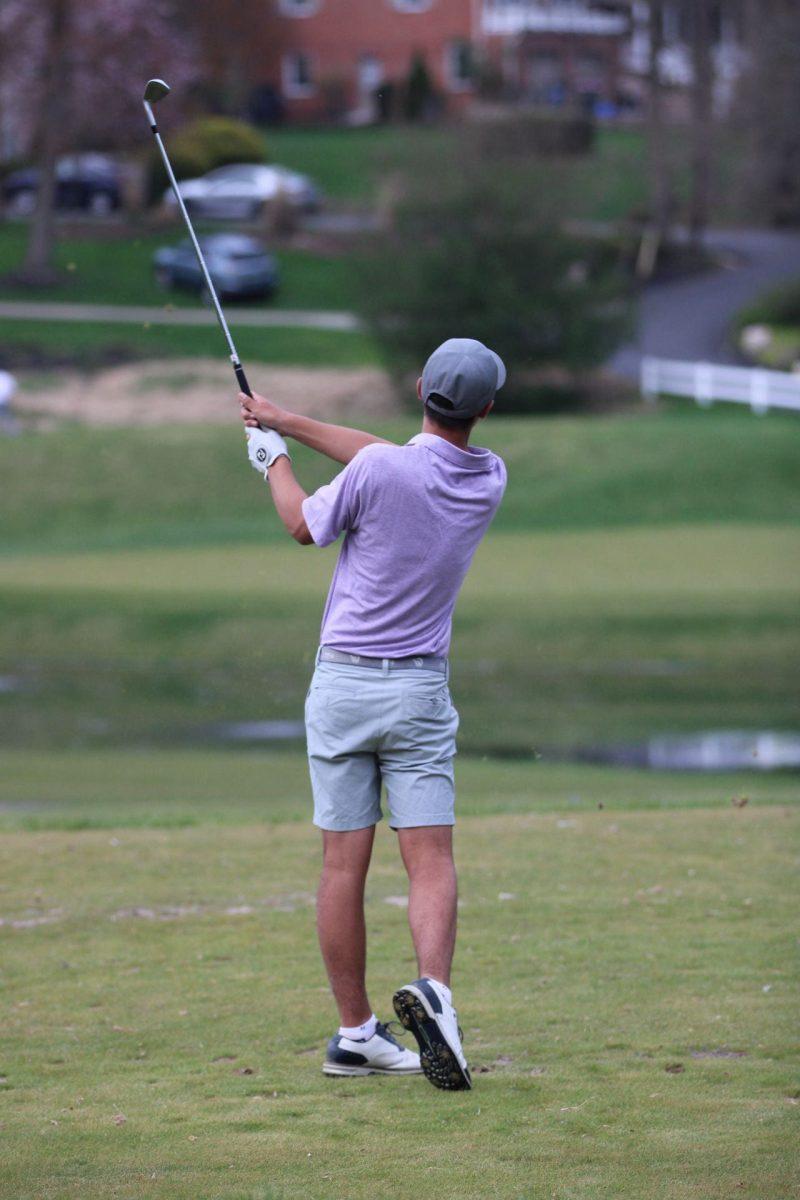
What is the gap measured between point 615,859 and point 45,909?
2.29 meters

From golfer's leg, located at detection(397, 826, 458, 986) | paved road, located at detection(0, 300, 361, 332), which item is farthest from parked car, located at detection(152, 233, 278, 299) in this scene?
golfer's leg, located at detection(397, 826, 458, 986)

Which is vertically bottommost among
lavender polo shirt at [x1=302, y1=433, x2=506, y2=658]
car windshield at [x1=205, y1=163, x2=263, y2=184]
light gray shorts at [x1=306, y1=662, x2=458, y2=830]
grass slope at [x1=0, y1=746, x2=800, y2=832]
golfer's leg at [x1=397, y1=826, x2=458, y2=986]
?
car windshield at [x1=205, y1=163, x2=263, y2=184]

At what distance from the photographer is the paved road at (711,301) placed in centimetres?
3981

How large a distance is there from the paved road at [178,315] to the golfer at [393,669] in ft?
123

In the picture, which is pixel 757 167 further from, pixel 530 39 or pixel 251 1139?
pixel 251 1139

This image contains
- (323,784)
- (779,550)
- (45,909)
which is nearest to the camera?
(323,784)

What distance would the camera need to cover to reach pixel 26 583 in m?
19.9

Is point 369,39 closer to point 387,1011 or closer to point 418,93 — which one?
point 418,93

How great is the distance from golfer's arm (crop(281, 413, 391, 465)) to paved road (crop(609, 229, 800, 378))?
31.4m

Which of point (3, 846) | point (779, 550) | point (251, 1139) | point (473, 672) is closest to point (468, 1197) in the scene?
point (251, 1139)

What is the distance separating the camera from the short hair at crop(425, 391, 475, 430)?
464cm

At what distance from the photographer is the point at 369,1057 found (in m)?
4.61

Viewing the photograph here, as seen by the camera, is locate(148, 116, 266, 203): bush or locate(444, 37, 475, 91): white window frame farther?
locate(444, 37, 475, 91): white window frame

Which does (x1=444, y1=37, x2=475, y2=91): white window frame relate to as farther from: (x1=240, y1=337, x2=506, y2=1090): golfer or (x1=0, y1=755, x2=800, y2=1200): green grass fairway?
(x1=240, y1=337, x2=506, y2=1090): golfer
